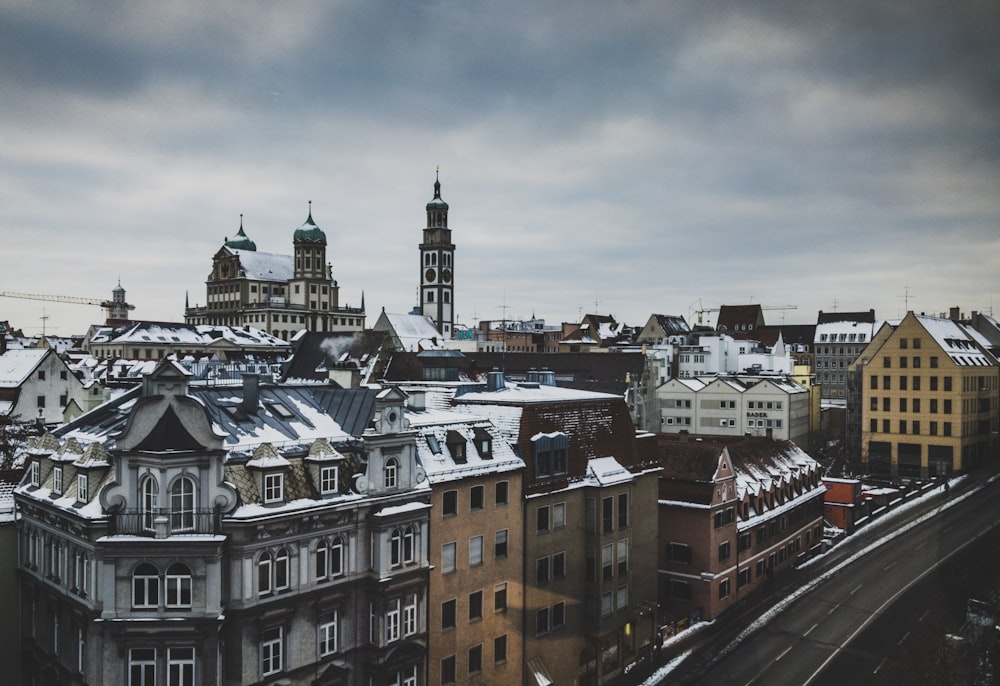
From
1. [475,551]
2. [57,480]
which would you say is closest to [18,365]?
[57,480]

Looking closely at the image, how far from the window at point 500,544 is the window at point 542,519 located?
216 centimetres

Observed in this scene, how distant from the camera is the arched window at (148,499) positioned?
25234 millimetres

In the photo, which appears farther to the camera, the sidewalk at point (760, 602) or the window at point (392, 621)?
the sidewalk at point (760, 602)

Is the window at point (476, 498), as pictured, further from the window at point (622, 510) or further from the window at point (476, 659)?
the window at point (622, 510)

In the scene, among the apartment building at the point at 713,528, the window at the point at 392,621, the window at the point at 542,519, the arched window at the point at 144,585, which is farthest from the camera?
the apartment building at the point at 713,528

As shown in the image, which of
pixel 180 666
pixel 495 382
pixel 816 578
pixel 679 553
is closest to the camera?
pixel 180 666

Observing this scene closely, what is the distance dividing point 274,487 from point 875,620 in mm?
32487

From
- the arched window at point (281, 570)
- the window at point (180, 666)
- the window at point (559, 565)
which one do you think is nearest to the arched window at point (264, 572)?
the arched window at point (281, 570)

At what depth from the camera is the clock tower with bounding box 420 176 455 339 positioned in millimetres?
159250

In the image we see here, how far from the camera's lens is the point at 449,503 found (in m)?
33.4

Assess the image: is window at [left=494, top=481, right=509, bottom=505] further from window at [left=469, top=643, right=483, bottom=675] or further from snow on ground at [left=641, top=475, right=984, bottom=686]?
snow on ground at [left=641, top=475, right=984, bottom=686]

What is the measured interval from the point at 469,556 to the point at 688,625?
1792cm

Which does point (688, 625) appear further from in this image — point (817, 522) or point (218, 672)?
point (218, 672)

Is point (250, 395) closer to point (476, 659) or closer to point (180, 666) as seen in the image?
point (180, 666)
